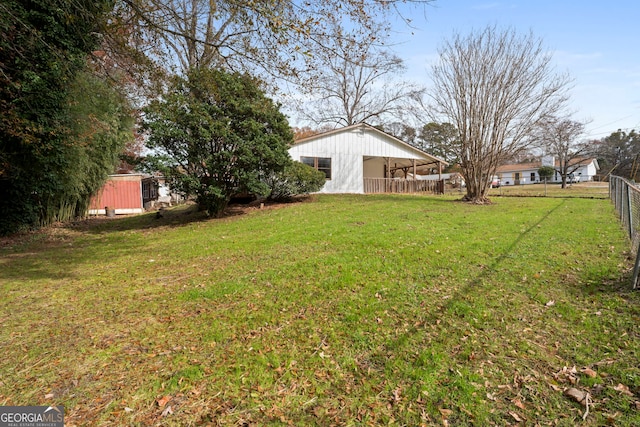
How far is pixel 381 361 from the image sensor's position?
2.82 m

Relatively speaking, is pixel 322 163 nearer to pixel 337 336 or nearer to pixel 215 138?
pixel 215 138

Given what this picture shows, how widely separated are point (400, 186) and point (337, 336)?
1920cm

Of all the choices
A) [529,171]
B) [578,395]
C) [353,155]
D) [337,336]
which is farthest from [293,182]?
[529,171]

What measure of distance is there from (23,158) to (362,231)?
9.10m

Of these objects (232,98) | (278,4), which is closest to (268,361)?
(278,4)

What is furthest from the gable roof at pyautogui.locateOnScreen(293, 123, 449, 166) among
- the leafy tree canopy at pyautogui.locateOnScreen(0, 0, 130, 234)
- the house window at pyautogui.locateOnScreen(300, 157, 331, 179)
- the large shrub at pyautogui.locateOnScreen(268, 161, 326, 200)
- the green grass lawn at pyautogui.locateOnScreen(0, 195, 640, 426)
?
the green grass lawn at pyautogui.locateOnScreen(0, 195, 640, 426)

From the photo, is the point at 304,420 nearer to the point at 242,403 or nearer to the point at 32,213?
the point at 242,403

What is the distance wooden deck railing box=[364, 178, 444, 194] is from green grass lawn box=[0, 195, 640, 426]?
14597mm

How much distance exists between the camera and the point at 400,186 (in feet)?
70.3

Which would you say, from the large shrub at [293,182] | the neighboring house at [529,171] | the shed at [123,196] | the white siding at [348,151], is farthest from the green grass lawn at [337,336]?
the neighboring house at [529,171]

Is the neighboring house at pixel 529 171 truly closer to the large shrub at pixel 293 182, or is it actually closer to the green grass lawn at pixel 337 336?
the large shrub at pixel 293 182

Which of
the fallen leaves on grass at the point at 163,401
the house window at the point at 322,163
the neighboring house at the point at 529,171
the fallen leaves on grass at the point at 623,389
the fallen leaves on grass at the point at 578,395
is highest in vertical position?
the neighboring house at the point at 529,171

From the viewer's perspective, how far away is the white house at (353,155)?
755 inches

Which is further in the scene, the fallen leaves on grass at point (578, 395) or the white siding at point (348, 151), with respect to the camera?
the white siding at point (348, 151)
